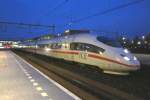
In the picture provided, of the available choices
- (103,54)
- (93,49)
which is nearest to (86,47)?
(93,49)

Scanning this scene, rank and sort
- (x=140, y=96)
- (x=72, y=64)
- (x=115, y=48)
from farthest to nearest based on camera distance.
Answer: (x=72, y=64) → (x=115, y=48) → (x=140, y=96)

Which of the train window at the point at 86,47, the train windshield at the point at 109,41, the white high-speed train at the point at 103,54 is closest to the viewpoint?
the white high-speed train at the point at 103,54

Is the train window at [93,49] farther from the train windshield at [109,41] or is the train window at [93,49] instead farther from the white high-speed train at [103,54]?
the train windshield at [109,41]

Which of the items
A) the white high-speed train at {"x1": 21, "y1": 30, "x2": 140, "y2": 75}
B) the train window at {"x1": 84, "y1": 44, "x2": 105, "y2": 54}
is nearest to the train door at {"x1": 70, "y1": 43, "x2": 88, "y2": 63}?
the white high-speed train at {"x1": 21, "y1": 30, "x2": 140, "y2": 75}

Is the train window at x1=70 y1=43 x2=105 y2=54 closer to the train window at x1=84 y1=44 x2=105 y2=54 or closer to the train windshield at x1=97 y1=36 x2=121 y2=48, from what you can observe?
the train window at x1=84 y1=44 x2=105 y2=54

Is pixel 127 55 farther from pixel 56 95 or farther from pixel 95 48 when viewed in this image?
pixel 56 95

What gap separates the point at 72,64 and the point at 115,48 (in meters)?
10.7

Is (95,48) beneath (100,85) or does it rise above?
above

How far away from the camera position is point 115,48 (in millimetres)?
24141

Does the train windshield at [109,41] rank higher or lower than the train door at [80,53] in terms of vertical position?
higher

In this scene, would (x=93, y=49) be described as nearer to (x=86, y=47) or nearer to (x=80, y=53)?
(x=86, y=47)

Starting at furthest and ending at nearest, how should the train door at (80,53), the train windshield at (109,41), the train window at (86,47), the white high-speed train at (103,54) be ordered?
1. the train door at (80,53)
2. the train window at (86,47)
3. the train windshield at (109,41)
4. the white high-speed train at (103,54)

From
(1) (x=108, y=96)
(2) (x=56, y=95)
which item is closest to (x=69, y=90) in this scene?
(2) (x=56, y=95)

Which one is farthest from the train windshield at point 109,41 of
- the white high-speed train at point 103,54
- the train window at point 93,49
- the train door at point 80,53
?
the train door at point 80,53
